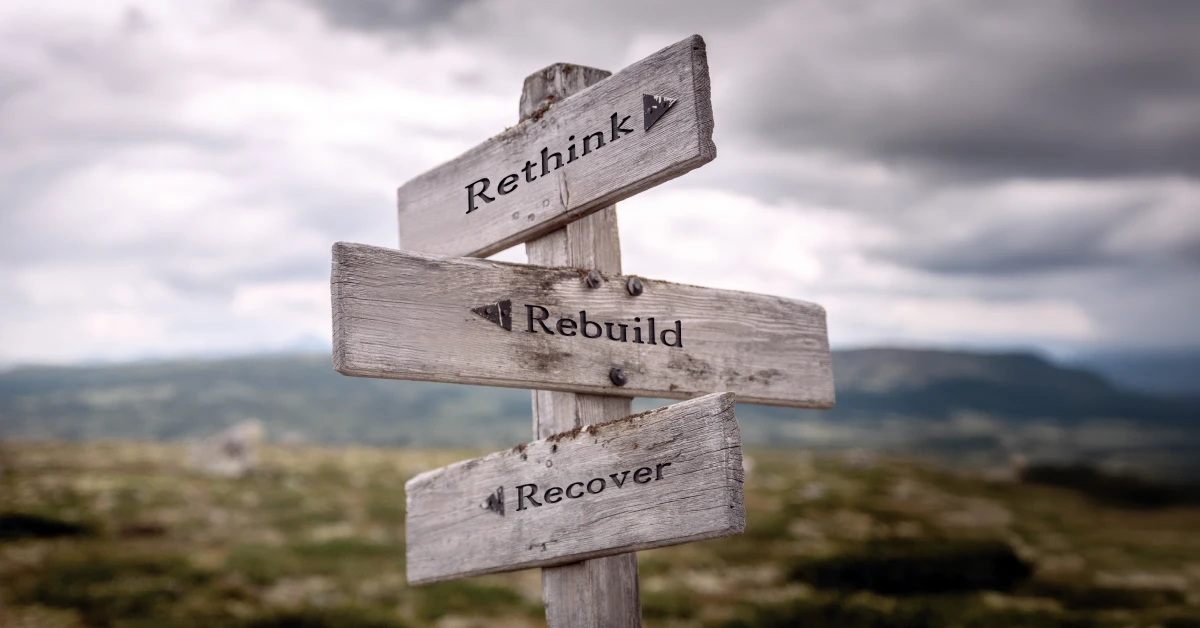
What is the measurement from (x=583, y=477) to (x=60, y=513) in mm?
16199

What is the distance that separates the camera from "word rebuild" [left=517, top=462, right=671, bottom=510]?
2936mm

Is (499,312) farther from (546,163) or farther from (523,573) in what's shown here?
(523,573)

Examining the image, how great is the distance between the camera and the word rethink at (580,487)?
9.63 feet

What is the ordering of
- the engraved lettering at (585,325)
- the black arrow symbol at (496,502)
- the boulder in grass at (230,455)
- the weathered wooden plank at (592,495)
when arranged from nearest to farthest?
1. the weathered wooden plank at (592,495)
2. the engraved lettering at (585,325)
3. the black arrow symbol at (496,502)
4. the boulder in grass at (230,455)

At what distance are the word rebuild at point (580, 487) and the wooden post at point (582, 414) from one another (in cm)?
28

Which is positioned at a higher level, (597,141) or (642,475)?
(597,141)

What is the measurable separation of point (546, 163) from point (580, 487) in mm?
1331

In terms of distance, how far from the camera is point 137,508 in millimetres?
17047

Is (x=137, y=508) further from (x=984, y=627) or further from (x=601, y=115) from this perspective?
(x=601, y=115)

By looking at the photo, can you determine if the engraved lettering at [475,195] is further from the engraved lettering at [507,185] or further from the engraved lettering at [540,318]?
the engraved lettering at [540,318]

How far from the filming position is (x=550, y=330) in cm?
310

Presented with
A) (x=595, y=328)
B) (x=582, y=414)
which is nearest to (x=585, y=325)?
(x=595, y=328)

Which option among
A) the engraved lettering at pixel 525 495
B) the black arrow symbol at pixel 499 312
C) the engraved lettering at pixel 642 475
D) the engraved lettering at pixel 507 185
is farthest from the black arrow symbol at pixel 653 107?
the engraved lettering at pixel 525 495

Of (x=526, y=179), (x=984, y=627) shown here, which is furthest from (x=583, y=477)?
(x=984, y=627)
